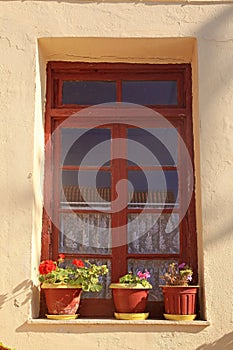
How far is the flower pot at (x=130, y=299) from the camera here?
4.09 metres

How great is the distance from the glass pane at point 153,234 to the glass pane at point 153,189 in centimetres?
9

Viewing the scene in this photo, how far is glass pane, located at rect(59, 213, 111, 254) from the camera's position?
4500mm

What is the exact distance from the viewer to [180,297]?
4078 mm

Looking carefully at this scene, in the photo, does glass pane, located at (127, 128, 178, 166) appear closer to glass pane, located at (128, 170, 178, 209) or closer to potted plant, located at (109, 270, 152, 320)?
glass pane, located at (128, 170, 178, 209)

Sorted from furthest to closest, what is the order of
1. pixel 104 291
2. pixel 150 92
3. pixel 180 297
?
pixel 150 92, pixel 104 291, pixel 180 297

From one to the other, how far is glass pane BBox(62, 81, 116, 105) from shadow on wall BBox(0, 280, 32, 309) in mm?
1524

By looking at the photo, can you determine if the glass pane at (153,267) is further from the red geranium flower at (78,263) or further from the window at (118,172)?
the red geranium flower at (78,263)

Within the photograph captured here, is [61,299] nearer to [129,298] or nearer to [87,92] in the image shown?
[129,298]

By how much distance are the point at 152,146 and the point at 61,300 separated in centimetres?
141

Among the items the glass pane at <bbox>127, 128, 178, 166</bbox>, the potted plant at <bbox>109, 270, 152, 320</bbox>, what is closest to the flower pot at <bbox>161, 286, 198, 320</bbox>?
the potted plant at <bbox>109, 270, 152, 320</bbox>

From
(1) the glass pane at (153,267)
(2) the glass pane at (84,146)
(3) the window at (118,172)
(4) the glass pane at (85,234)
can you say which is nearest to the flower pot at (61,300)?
(3) the window at (118,172)

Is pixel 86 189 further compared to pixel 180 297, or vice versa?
pixel 86 189

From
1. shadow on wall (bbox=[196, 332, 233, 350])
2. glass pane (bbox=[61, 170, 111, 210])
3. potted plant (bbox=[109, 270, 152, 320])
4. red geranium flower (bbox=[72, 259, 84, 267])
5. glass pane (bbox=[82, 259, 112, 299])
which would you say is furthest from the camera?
glass pane (bbox=[61, 170, 111, 210])

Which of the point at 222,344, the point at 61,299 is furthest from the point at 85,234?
the point at 222,344
